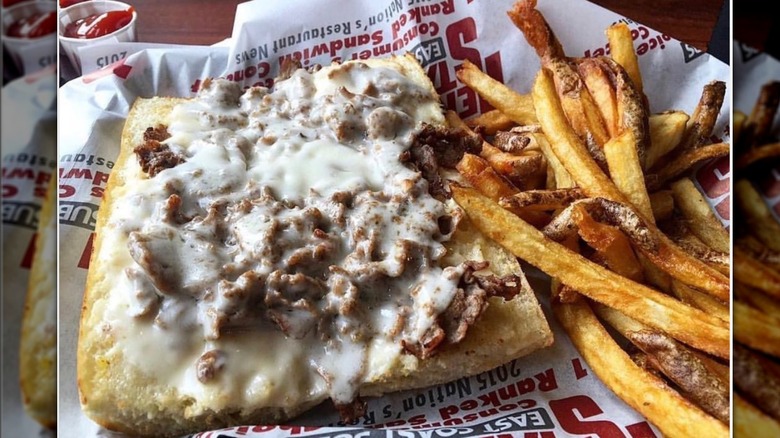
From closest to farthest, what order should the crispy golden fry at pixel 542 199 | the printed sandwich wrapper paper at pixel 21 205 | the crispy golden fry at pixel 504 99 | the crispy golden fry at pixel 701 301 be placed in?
1. the printed sandwich wrapper paper at pixel 21 205
2. the crispy golden fry at pixel 701 301
3. the crispy golden fry at pixel 542 199
4. the crispy golden fry at pixel 504 99

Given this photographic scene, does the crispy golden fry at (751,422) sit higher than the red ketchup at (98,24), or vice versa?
the crispy golden fry at (751,422)

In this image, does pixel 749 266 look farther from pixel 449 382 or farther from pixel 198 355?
pixel 198 355

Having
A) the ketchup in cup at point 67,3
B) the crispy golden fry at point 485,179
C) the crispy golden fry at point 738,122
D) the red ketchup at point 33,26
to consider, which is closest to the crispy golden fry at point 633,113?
the crispy golden fry at point 485,179

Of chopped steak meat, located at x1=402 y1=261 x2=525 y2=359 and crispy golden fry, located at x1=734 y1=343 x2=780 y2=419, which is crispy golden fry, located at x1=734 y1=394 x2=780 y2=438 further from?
chopped steak meat, located at x1=402 y1=261 x2=525 y2=359

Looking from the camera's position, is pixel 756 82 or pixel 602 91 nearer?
pixel 756 82

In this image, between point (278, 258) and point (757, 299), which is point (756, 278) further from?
point (278, 258)

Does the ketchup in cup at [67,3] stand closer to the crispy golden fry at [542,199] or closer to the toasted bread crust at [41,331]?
the crispy golden fry at [542,199]

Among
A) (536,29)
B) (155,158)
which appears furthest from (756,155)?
(155,158)
